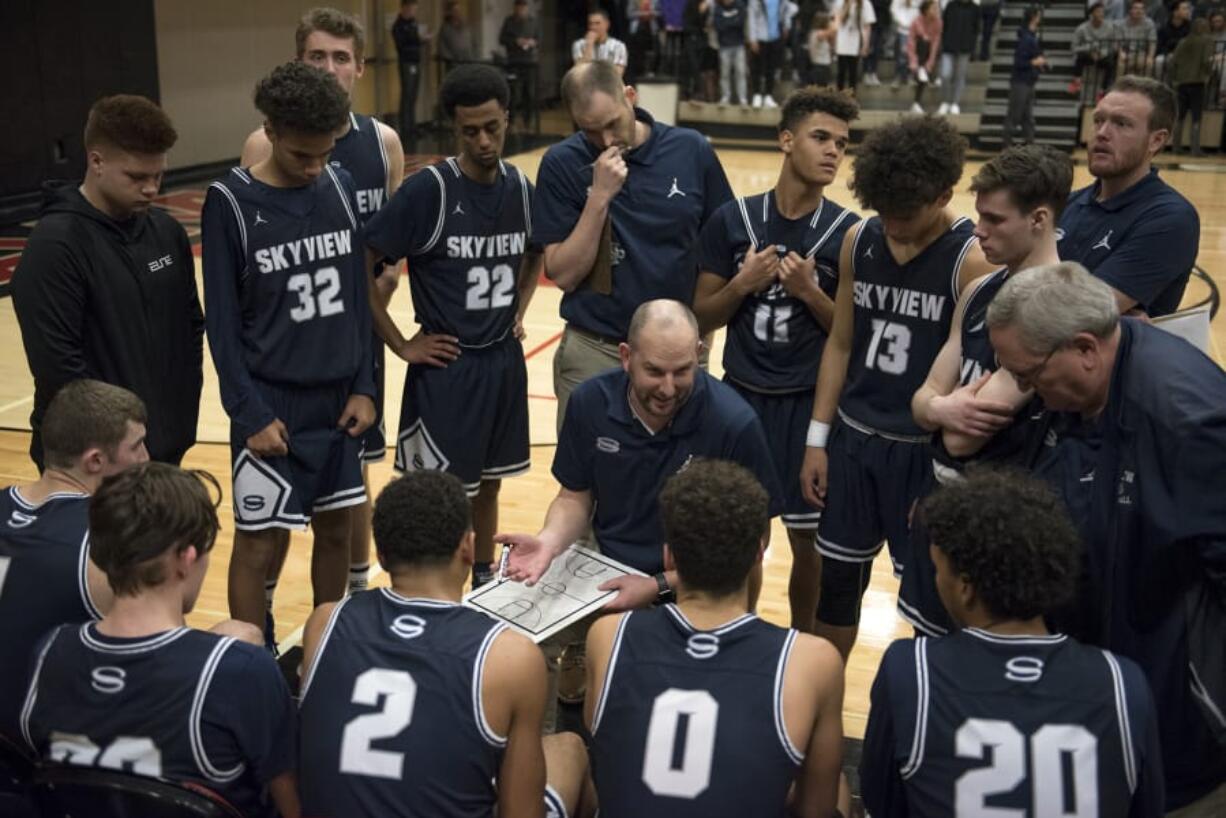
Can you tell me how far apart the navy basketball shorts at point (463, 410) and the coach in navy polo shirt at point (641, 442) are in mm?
906

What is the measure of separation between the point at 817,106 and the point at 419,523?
7.75 ft

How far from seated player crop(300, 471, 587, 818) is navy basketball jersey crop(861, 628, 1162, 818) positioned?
79 cm

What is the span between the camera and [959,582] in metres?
2.57

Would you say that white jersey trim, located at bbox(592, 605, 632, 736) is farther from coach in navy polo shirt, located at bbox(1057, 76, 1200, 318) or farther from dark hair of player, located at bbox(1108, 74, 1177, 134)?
dark hair of player, located at bbox(1108, 74, 1177, 134)

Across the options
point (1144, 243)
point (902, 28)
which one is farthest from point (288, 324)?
point (902, 28)

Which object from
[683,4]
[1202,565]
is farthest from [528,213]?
[683,4]

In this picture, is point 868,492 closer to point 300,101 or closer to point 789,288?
point 789,288

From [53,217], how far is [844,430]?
2613mm

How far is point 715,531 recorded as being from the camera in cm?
266

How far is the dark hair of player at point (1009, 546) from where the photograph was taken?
2.50m

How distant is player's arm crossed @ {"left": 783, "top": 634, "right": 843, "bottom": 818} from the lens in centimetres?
256

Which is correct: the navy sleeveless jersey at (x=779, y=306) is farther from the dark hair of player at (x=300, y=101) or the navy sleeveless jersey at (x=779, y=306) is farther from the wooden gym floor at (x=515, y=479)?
the dark hair of player at (x=300, y=101)

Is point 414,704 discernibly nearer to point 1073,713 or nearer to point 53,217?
point 1073,713

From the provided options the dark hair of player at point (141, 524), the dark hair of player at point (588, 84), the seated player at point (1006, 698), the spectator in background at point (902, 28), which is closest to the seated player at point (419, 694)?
the dark hair of player at point (141, 524)
